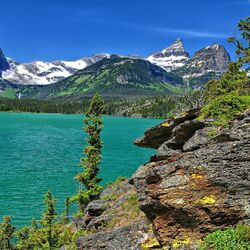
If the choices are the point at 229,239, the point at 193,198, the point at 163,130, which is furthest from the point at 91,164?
the point at 229,239

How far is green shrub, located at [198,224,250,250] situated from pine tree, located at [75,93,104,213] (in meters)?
38.4

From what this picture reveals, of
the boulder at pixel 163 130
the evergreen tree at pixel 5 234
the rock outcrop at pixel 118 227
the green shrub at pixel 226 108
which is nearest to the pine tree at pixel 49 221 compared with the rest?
the rock outcrop at pixel 118 227

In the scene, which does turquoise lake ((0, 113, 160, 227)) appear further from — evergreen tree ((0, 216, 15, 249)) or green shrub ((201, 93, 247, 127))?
green shrub ((201, 93, 247, 127))

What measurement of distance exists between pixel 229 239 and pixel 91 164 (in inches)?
1697

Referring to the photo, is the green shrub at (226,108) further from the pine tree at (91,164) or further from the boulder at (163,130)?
the pine tree at (91,164)

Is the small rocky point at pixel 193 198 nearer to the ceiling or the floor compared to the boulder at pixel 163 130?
nearer to the floor

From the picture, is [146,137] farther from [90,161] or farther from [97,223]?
[90,161]

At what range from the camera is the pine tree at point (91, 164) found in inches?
2269

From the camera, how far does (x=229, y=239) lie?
63.1 feet

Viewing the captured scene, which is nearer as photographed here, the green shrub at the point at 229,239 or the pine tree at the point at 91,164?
the green shrub at the point at 229,239

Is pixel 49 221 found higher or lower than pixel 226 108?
lower

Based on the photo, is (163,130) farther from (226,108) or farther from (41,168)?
(41,168)

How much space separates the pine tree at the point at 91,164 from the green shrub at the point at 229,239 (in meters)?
38.4

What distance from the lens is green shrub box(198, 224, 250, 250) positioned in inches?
734
